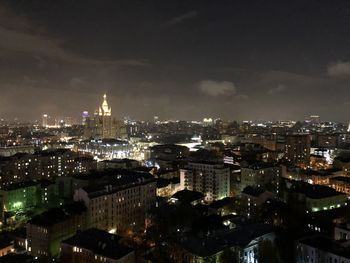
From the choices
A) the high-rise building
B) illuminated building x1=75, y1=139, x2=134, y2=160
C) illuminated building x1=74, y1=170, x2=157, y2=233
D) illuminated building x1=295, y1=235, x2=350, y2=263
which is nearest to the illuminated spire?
illuminated building x1=75, y1=139, x2=134, y2=160

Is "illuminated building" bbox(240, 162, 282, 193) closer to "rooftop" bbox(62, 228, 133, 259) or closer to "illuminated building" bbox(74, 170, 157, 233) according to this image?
"illuminated building" bbox(74, 170, 157, 233)

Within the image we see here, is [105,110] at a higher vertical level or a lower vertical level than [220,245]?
higher

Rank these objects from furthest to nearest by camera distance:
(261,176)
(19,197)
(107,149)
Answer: (107,149) → (261,176) → (19,197)

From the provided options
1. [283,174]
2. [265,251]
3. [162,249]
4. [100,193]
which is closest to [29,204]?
[100,193]

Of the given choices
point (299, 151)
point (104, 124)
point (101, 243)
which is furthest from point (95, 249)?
point (104, 124)

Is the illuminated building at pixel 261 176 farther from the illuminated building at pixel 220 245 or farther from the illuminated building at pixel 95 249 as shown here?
the illuminated building at pixel 95 249

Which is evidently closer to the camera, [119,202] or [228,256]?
[228,256]

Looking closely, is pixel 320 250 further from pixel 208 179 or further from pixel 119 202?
pixel 208 179

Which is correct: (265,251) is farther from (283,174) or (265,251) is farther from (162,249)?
(283,174)
